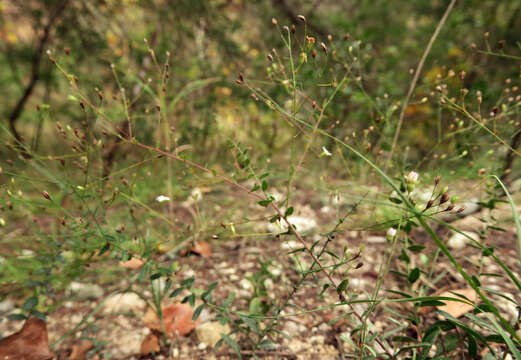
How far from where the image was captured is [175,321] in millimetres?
996

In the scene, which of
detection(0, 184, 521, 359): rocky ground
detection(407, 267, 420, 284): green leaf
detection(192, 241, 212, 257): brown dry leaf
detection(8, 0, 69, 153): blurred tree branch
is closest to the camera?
detection(407, 267, 420, 284): green leaf

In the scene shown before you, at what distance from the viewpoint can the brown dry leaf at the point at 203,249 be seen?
1336 mm

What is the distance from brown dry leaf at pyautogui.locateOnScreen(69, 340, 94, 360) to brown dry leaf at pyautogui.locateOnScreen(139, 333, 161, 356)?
0.18 metres

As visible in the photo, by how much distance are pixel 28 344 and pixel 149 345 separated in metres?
0.32

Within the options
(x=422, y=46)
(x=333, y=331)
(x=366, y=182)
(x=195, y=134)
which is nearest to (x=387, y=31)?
(x=422, y=46)

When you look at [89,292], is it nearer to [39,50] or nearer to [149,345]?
[149,345]

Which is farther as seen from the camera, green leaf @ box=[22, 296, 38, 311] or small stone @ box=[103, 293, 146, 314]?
small stone @ box=[103, 293, 146, 314]

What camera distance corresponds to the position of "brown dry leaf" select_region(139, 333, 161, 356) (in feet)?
3.04

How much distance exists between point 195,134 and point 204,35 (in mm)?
807

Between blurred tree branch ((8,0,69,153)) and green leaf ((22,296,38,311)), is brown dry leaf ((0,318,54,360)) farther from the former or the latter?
blurred tree branch ((8,0,69,153))

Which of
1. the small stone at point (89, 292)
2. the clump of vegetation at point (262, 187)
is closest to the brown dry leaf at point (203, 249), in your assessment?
the clump of vegetation at point (262, 187)

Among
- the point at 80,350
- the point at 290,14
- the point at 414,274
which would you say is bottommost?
the point at 80,350

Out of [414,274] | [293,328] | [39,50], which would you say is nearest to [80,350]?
[293,328]

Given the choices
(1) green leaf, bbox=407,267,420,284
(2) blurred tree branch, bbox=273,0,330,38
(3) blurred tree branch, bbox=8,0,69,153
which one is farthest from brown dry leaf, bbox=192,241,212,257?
(2) blurred tree branch, bbox=273,0,330,38
